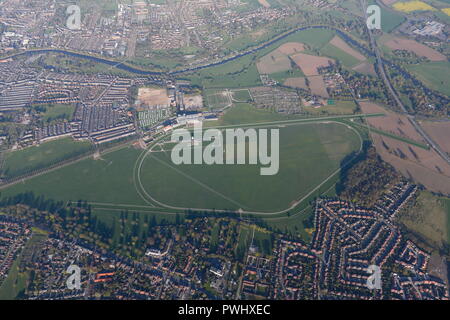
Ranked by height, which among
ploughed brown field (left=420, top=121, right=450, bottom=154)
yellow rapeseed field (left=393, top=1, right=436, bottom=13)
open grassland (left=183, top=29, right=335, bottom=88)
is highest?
yellow rapeseed field (left=393, top=1, right=436, bottom=13)

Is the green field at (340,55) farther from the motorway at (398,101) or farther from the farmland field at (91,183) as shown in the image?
the farmland field at (91,183)

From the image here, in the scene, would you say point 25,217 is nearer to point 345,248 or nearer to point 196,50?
point 345,248

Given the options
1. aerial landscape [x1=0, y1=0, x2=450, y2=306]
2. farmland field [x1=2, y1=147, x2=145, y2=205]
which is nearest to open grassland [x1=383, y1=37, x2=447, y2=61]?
aerial landscape [x1=0, y1=0, x2=450, y2=306]

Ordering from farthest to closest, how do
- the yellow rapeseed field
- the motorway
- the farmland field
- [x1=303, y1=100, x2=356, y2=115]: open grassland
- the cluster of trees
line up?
the yellow rapeseed field < [x1=303, y1=100, x2=356, y2=115]: open grassland < the motorway < the farmland field < the cluster of trees

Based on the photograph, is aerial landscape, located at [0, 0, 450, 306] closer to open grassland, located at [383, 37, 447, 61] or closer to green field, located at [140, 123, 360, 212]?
green field, located at [140, 123, 360, 212]

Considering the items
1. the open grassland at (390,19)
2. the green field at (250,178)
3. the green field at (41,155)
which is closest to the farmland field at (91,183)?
the green field at (41,155)

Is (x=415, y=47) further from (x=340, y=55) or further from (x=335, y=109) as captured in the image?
(x=335, y=109)

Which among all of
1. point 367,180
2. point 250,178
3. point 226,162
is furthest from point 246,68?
point 367,180
